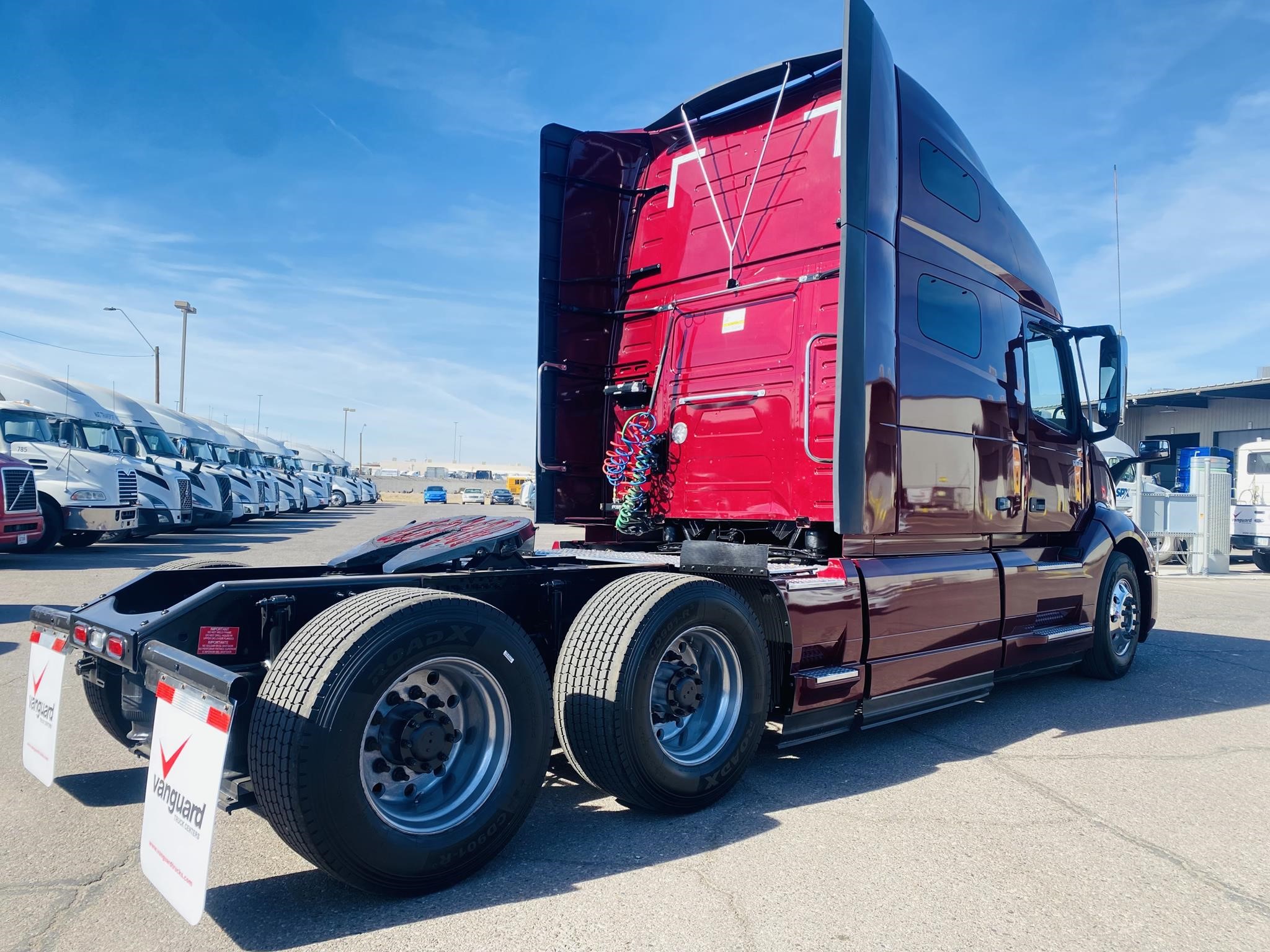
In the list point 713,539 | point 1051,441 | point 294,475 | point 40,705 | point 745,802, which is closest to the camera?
point 40,705

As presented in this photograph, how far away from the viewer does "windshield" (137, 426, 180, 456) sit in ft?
57.6

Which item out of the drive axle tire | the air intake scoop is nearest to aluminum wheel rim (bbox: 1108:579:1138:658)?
the drive axle tire

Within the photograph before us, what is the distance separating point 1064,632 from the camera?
5.67 m

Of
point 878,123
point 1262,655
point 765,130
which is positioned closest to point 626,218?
point 765,130

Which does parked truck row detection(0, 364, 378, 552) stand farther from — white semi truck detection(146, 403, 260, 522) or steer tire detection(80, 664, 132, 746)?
steer tire detection(80, 664, 132, 746)

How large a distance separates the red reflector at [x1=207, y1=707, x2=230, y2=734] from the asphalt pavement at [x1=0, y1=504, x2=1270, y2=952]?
2.02ft

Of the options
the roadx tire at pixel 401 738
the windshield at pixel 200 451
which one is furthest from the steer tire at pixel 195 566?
the windshield at pixel 200 451

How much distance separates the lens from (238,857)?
2955mm

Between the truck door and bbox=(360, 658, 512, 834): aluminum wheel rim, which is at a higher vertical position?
the truck door

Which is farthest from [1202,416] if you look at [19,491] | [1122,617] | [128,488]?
[19,491]

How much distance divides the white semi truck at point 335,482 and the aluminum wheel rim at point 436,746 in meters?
38.5

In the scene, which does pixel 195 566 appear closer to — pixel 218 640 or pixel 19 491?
pixel 218 640

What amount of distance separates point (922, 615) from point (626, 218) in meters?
3.15

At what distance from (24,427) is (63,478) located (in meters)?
1.18
